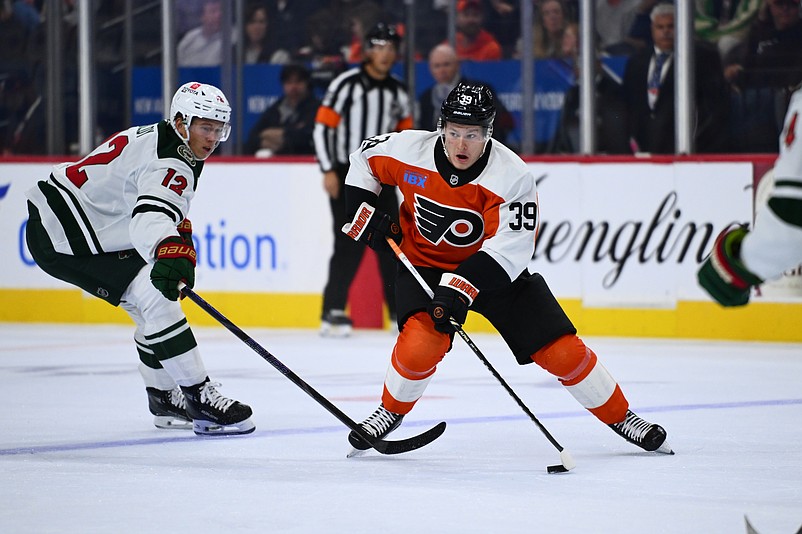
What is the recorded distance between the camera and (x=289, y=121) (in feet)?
30.2

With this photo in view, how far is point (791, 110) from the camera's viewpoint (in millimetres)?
2613

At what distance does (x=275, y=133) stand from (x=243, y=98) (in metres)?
0.34

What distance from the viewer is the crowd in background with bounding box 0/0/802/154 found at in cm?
779

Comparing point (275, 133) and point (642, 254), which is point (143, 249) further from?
point (275, 133)

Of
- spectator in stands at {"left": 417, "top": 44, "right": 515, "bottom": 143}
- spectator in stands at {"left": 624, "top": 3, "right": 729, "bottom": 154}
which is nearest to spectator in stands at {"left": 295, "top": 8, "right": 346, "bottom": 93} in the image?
spectator in stands at {"left": 417, "top": 44, "right": 515, "bottom": 143}

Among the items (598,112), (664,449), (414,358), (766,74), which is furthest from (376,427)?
(598,112)

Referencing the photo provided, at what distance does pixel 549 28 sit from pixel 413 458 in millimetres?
4609

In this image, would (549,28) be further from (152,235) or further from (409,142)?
(152,235)

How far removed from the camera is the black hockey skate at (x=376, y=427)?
418cm

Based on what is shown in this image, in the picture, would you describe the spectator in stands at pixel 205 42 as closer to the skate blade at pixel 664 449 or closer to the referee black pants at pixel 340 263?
the referee black pants at pixel 340 263

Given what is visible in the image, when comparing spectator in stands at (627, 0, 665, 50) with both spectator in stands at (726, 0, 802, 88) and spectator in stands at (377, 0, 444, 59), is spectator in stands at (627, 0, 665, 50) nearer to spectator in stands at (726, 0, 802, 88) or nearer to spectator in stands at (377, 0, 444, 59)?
spectator in stands at (726, 0, 802, 88)

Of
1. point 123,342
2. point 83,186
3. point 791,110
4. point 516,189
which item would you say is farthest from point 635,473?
point 123,342

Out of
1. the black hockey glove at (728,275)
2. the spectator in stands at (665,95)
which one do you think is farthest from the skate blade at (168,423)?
the spectator in stands at (665,95)

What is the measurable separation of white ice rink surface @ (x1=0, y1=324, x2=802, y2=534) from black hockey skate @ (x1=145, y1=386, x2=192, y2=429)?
74 mm
